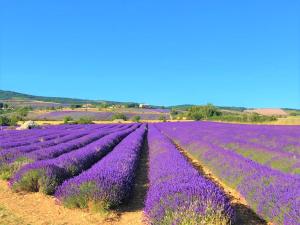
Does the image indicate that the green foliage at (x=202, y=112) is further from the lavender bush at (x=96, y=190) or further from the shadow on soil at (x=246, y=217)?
the lavender bush at (x=96, y=190)

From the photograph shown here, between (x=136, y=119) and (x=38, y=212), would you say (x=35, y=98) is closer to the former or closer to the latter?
(x=136, y=119)

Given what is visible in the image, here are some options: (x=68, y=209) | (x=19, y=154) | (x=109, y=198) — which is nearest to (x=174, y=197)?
(x=109, y=198)

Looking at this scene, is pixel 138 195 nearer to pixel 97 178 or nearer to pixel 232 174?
Answer: pixel 97 178

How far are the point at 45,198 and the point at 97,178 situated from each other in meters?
1.57

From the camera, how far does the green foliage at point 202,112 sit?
7693 cm

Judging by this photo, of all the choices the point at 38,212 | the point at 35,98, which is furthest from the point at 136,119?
the point at 35,98

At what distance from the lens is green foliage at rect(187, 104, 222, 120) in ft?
252

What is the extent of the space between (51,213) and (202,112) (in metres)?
72.4

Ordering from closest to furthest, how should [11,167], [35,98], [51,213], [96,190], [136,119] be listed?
[96,190]
[51,213]
[11,167]
[136,119]
[35,98]

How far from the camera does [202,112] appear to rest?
7794 centimetres

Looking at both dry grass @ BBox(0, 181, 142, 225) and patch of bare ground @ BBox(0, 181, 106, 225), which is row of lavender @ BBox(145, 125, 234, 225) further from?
patch of bare ground @ BBox(0, 181, 106, 225)

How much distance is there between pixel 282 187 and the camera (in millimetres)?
5875

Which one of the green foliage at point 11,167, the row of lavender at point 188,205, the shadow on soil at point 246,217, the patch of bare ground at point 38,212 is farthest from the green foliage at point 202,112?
the row of lavender at point 188,205

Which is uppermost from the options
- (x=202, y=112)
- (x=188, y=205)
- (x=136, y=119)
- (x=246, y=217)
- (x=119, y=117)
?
(x=202, y=112)
